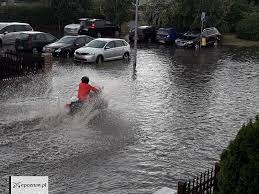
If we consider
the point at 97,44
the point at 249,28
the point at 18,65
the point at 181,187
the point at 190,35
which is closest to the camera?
the point at 181,187

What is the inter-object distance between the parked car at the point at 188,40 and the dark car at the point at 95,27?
23.7ft

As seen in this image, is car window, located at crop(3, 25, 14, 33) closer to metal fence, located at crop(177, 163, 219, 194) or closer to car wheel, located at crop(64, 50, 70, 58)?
car wheel, located at crop(64, 50, 70, 58)

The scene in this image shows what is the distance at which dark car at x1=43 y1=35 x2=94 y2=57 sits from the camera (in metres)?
27.9

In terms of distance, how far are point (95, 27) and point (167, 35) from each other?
20.6 feet

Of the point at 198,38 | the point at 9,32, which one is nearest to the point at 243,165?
the point at 9,32

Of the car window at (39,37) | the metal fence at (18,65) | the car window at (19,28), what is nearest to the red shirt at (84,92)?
the metal fence at (18,65)

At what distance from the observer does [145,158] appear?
12289 mm

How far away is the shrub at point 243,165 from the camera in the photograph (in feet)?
21.7

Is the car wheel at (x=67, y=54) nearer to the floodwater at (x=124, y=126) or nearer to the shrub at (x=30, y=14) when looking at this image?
the floodwater at (x=124, y=126)

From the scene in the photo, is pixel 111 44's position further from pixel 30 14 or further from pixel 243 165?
pixel 243 165

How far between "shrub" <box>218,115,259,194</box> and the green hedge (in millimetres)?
37280

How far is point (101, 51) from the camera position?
27.0 metres

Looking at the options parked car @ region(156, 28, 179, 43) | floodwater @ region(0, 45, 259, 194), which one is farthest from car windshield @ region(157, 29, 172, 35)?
floodwater @ region(0, 45, 259, 194)

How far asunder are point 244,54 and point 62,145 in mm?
23610
